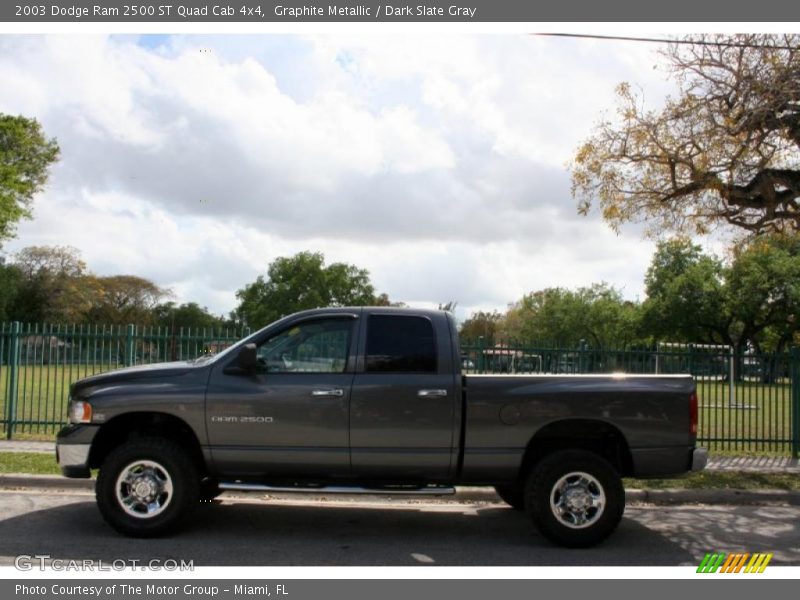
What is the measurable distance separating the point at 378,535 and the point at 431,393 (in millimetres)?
1572

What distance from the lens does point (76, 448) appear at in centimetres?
719

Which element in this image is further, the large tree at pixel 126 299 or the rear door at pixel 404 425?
the large tree at pixel 126 299

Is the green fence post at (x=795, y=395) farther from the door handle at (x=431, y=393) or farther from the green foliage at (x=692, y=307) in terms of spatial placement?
the green foliage at (x=692, y=307)

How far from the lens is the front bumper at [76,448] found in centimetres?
719

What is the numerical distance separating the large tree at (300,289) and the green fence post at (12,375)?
64353mm

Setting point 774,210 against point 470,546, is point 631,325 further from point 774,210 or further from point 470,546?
point 470,546

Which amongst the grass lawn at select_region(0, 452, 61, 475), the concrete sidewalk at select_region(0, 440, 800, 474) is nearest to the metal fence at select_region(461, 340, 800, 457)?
the concrete sidewalk at select_region(0, 440, 800, 474)

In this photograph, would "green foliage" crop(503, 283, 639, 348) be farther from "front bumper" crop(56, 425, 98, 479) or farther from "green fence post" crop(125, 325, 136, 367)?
"front bumper" crop(56, 425, 98, 479)

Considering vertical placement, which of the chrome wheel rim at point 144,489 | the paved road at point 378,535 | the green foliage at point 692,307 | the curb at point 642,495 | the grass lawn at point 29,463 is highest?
the green foliage at point 692,307

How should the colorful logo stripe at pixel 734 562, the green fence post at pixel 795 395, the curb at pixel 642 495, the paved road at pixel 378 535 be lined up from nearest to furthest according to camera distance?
the colorful logo stripe at pixel 734 562
the paved road at pixel 378 535
the curb at pixel 642 495
the green fence post at pixel 795 395

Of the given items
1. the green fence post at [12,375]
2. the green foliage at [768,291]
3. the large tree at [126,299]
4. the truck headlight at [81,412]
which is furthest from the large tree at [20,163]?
the large tree at [126,299]

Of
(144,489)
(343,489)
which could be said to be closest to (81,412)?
(144,489)

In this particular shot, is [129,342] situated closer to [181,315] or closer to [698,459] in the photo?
[698,459]

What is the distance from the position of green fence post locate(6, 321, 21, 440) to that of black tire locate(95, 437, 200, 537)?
690 cm
